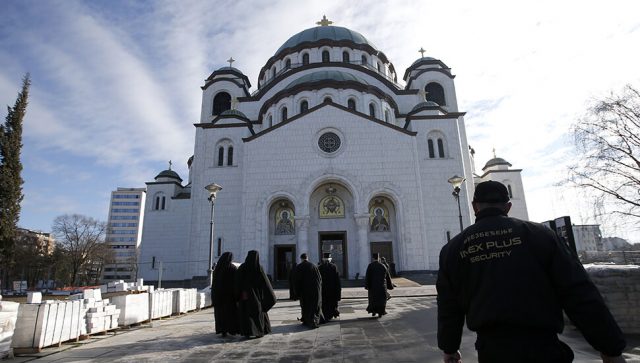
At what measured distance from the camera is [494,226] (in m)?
2.35

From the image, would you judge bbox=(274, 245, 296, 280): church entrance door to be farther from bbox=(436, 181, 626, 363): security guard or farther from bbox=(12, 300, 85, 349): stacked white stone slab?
bbox=(436, 181, 626, 363): security guard

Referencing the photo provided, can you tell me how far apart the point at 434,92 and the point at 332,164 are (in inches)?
564

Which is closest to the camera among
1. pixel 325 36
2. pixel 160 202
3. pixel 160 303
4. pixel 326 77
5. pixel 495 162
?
pixel 160 303

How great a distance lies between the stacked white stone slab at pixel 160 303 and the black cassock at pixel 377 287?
5.74m

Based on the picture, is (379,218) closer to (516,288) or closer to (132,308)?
(132,308)

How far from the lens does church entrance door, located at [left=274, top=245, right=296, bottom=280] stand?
23.0 meters

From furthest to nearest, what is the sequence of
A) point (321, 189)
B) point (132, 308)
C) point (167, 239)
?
point (167, 239)
point (321, 189)
point (132, 308)

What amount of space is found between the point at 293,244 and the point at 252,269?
50.8ft

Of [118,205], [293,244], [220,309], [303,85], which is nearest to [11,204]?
[293,244]

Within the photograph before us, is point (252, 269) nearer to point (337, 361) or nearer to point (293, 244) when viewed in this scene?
point (337, 361)

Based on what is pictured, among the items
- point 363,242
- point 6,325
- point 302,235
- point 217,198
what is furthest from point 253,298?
point 217,198

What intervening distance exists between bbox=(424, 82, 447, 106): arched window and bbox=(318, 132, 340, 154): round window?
1190 centimetres

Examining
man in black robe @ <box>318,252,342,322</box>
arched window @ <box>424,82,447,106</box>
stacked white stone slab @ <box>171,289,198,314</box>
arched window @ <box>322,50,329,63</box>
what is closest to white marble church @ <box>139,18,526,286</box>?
arched window @ <box>322,50,329,63</box>

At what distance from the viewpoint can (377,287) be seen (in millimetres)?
9250
